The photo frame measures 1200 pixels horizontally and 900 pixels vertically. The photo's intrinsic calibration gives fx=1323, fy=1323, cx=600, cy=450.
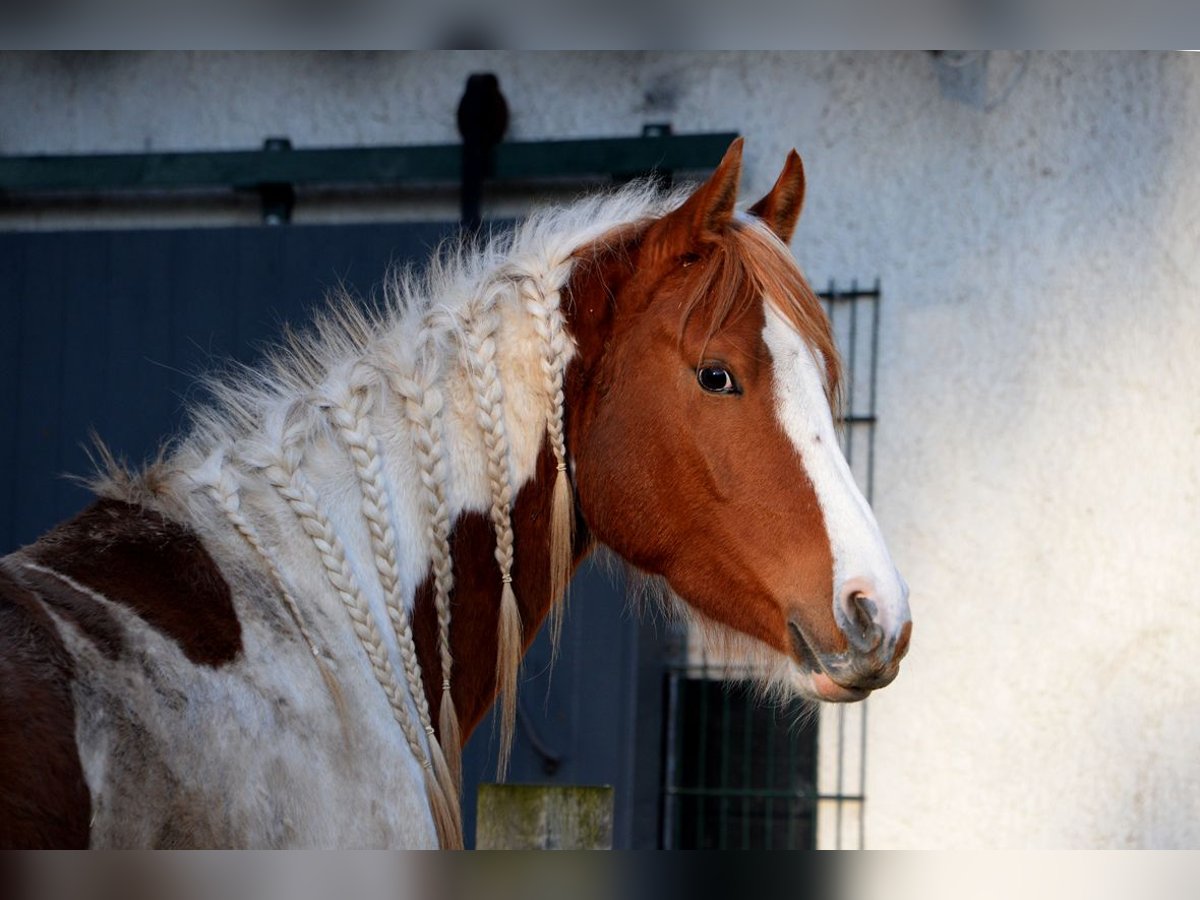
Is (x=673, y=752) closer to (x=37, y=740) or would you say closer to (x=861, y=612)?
(x=861, y=612)

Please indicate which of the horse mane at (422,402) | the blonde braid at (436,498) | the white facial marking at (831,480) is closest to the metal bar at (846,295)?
the horse mane at (422,402)

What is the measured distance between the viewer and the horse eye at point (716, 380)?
2.10m

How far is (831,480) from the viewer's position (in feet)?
6.65

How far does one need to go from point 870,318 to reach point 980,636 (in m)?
1.18

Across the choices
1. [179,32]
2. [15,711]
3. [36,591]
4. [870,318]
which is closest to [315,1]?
[179,32]

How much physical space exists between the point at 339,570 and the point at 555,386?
0.46 m

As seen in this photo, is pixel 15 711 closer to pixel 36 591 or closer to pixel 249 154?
pixel 36 591

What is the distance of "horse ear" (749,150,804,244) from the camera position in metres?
2.39

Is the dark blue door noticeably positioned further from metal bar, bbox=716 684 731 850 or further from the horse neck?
the horse neck

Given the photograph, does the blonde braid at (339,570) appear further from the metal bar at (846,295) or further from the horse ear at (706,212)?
the metal bar at (846,295)

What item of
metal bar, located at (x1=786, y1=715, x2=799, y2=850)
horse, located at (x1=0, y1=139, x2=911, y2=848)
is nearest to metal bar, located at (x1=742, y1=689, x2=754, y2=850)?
metal bar, located at (x1=786, y1=715, x2=799, y2=850)

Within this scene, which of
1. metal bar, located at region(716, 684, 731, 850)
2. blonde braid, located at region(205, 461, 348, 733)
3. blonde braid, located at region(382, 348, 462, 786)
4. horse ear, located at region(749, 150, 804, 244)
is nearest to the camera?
blonde braid, located at region(205, 461, 348, 733)

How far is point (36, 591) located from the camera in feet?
5.43

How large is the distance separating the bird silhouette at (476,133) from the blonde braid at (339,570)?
2.91 metres
